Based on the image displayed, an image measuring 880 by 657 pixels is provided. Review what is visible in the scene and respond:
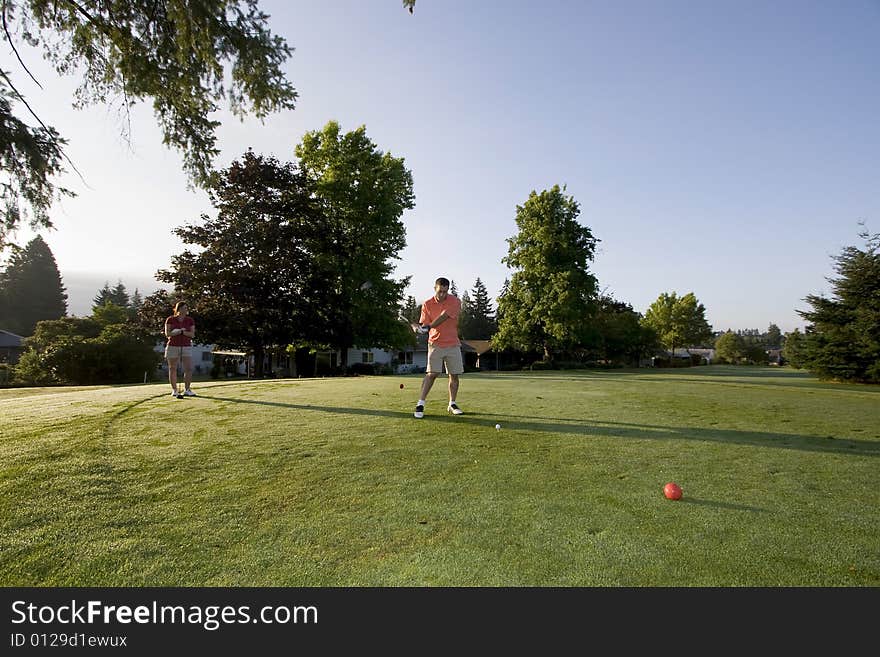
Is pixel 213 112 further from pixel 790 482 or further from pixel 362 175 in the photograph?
pixel 362 175

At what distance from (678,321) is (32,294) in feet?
297

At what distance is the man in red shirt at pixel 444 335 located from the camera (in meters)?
6.31

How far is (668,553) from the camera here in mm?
2211

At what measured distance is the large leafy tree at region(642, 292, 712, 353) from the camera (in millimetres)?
56750

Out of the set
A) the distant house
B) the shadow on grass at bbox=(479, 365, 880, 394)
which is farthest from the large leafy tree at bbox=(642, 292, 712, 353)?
the distant house

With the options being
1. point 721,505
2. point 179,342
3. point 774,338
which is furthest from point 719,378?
point 774,338

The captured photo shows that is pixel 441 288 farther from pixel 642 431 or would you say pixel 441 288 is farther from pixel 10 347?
pixel 10 347

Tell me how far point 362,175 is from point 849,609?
2884 cm

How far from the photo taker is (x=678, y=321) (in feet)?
187

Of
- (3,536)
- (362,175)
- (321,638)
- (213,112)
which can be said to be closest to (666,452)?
(321,638)

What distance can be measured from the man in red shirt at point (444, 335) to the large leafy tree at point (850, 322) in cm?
2085

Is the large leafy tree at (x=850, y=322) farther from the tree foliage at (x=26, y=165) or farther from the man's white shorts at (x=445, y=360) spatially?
the tree foliage at (x=26, y=165)

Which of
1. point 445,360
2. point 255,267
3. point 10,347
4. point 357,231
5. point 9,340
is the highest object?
point 357,231

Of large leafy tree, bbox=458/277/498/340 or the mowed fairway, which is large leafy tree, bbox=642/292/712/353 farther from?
the mowed fairway
